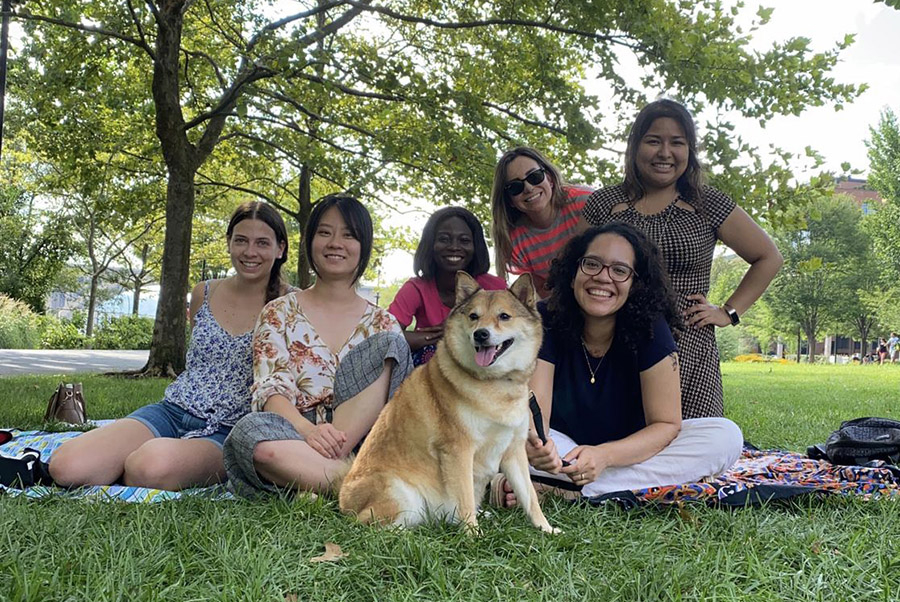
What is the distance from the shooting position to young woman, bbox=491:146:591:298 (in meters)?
4.46

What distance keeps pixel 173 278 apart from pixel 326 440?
8.76 m

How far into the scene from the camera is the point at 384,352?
3604 millimetres

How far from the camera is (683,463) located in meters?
3.46

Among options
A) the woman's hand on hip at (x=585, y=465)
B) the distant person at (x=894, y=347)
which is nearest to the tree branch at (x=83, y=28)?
the woman's hand on hip at (x=585, y=465)

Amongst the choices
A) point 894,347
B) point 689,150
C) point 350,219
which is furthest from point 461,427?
point 894,347

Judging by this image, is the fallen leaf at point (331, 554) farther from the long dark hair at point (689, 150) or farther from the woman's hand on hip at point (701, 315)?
the long dark hair at point (689, 150)

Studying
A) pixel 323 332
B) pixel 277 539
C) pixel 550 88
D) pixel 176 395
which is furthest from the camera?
pixel 550 88

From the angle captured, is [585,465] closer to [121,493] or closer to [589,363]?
[589,363]

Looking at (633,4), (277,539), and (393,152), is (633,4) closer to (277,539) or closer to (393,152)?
(393,152)

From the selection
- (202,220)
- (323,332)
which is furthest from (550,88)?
(202,220)

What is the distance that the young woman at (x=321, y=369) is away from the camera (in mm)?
3256

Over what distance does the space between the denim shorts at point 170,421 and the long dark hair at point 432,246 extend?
1772mm

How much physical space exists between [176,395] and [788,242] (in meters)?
38.7

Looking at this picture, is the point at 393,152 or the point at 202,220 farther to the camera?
the point at 202,220
